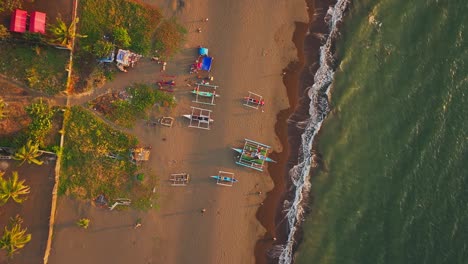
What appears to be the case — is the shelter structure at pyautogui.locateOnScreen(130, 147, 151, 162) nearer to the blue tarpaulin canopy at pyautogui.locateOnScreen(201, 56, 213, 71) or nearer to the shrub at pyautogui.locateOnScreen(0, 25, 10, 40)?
the blue tarpaulin canopy at pyautogui.locateOnScreen(201, 56, 213, 71)

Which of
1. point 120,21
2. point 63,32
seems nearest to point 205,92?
point 120,21

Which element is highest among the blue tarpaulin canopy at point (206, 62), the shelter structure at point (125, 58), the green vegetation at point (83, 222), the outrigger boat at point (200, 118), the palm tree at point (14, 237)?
the blue tarpaulin canopy at point (206, 62)

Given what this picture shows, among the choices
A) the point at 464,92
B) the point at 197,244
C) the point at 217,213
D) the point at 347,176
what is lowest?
the point at 197,244

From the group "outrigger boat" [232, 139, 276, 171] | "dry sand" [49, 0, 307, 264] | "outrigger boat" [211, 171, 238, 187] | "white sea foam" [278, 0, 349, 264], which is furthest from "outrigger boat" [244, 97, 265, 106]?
"outrigger boat" [211, 171, 238, 187]

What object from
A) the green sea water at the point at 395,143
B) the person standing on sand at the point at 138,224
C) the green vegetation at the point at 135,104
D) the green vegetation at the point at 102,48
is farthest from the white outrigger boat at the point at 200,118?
the green sea water at the point at 395,143

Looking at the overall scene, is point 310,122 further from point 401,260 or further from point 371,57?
point 401,260

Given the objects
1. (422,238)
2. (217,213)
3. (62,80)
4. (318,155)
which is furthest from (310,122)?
(62,80)

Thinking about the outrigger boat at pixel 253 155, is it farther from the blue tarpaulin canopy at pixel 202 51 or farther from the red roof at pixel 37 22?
the red roof at pixel 37 22
